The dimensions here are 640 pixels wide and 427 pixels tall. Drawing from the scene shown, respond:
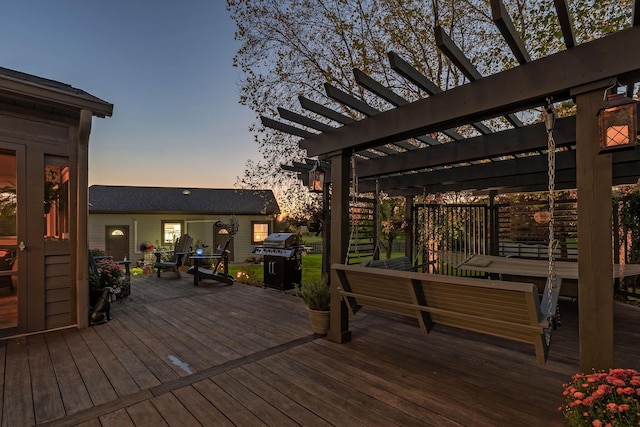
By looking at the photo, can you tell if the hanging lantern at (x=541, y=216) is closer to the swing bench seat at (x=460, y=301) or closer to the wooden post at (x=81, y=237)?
the swing bench seat at (x=460, y=301)

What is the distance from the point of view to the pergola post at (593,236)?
1.88m

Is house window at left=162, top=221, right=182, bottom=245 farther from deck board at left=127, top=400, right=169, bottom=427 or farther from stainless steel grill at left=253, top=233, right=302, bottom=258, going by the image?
deck board at left=127, top=400, right=169, bottom=427

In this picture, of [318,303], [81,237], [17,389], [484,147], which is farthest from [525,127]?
[81,237]

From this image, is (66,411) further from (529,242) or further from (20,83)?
(529,242)

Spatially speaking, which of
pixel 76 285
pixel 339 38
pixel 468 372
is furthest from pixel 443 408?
pixel 339 38

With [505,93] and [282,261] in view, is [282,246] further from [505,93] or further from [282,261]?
[505,93]

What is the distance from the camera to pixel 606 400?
159 cm

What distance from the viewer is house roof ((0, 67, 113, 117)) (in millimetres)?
3299

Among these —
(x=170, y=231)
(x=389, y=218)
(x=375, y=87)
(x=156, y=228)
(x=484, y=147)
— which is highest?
(x=375, y=87)

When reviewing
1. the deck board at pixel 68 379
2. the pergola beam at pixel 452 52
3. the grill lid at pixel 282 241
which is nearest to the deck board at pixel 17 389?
the deck board at pixel 68 379

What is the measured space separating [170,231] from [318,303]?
38.5ft

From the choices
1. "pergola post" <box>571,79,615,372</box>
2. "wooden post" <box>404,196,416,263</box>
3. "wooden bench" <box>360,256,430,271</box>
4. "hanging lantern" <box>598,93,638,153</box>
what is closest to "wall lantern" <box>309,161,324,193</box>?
"wooden bench" <box>360,256,430,271</box>

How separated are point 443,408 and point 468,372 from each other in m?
0.70

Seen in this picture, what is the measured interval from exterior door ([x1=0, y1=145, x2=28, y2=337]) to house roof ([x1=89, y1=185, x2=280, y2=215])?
9.06 meters
